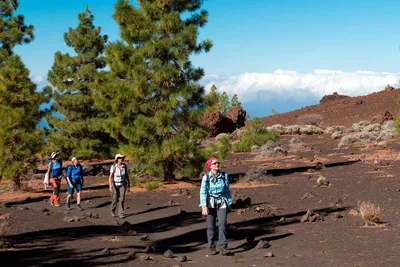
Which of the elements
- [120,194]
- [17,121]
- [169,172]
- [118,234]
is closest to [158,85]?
[169,172]

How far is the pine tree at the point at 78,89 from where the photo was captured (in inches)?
1275

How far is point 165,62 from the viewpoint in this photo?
20797 mm

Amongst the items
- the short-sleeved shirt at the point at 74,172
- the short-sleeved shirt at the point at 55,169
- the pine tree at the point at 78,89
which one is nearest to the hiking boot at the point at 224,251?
the short-sleeved shirt at the point at 74,172

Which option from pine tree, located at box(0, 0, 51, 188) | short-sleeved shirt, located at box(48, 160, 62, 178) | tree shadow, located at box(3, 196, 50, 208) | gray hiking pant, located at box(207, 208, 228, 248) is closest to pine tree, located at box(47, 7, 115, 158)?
pine tree, located at box(0, 0, 51, 188)

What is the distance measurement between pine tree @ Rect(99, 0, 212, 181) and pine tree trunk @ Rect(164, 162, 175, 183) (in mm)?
338

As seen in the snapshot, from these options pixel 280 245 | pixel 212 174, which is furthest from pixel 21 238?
pixel 280 245

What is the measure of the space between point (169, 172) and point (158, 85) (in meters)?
3.84

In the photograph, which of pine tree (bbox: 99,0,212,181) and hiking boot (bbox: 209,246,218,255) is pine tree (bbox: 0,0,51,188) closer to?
pine tree (bbox: 99,0,212,181)

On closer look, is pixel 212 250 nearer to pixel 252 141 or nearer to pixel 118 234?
pixel 118 234

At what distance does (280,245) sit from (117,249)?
126 inches

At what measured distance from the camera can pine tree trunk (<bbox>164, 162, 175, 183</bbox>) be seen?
862 inches

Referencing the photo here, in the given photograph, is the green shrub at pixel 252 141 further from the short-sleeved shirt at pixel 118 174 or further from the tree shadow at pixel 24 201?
the short-sleeved shirt at pixel 118 174

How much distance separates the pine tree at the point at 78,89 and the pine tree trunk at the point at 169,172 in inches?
433

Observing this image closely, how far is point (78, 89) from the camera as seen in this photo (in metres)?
32.9
